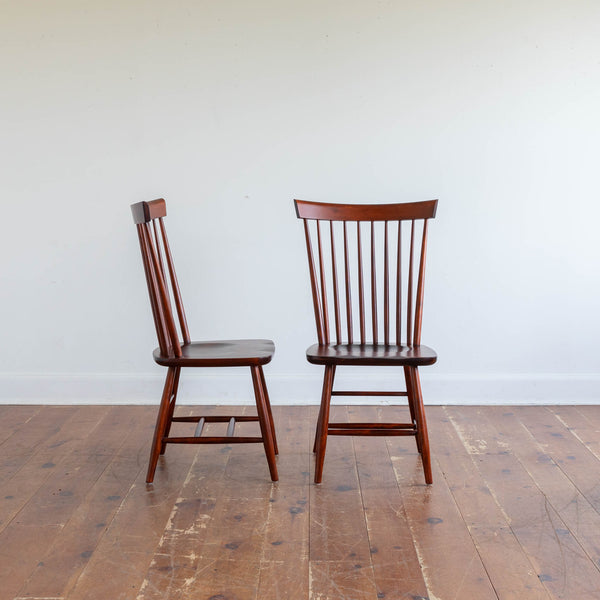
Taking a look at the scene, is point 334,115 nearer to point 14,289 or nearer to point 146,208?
point 146,208

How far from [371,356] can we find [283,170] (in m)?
1.07

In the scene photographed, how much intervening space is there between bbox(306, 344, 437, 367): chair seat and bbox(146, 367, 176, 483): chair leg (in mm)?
446

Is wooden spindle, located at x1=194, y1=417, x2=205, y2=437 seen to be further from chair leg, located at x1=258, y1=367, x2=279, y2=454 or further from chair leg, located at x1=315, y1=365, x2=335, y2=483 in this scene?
chair leg, located at x1=315, y1=365, x2=335, y2=483

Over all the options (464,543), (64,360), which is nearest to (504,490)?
(464,543)

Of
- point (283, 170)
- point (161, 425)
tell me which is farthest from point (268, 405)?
point (283, 170)

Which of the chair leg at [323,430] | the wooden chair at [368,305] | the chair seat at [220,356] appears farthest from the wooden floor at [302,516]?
the chair seat at [220,356]

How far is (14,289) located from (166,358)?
1197mm

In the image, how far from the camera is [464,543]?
1729mm

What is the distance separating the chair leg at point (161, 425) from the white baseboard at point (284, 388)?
2.62 feet

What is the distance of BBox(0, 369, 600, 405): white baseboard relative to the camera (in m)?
2.95

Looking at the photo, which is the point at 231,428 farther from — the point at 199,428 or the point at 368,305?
the point at 368,305

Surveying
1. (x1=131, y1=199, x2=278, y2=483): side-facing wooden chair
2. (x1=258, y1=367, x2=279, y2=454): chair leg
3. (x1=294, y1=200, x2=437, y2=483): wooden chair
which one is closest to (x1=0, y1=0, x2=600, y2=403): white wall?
(x1=294, y1=200, x2=437, y2=483): wooden chair

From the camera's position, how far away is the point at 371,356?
6.88 ft

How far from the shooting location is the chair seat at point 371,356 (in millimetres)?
2070
